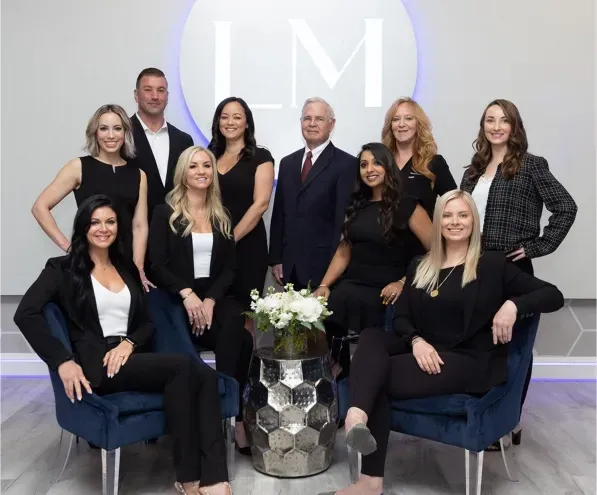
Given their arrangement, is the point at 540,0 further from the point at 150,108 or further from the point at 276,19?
the point at 150,108

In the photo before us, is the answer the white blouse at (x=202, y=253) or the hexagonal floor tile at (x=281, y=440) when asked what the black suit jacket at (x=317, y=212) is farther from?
the hexagonal floor tile at (x=281, y=440)

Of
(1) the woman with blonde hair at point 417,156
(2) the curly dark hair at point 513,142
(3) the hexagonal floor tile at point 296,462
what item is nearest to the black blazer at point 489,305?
(2) the curly dark hair at point 513,142

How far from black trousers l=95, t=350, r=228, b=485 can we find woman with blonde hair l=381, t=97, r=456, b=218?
155 centimetres

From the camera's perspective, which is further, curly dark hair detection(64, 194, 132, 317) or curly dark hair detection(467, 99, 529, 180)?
curly dark hair detection(467, 99, 529, 180)

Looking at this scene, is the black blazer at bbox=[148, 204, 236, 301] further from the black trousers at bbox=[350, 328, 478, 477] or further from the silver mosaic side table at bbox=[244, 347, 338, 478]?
the black trousers at bbox=[350, 328, 478, 477]

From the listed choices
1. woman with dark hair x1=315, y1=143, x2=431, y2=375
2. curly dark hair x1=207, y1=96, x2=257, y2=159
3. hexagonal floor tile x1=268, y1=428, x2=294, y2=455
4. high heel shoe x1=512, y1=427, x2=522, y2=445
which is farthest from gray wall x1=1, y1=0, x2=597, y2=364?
hexagonal floor tile x1=268, y1=428, x2=294, y2=455

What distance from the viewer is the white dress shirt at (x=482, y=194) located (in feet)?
11.5

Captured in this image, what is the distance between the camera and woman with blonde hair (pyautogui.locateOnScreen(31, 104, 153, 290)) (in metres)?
3.69

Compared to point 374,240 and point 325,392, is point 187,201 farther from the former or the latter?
point 325,392

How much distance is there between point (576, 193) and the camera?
4840mm

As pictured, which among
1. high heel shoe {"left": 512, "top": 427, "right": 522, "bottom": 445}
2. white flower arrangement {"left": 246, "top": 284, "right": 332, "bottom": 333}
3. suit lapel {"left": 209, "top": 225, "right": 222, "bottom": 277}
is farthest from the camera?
high heel shoe {"left": 512, "top": 427, "right": 522, "bottom": 445}

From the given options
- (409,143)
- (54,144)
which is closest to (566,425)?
(409,143)

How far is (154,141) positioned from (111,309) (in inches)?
54.8

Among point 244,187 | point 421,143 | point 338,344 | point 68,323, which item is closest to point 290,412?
point 338,344
